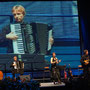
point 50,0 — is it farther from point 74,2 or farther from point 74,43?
point 74,43

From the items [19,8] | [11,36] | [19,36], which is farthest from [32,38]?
[19,8]

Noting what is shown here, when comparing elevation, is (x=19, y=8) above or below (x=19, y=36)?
above

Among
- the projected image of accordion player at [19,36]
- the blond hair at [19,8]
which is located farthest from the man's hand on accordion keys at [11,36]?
the blond hair at [19,8]

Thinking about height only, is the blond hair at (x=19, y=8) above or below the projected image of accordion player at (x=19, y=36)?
above

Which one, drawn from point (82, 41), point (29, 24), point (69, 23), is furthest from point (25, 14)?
point (82, 41)

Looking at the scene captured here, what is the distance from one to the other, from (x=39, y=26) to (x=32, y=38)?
737 mm

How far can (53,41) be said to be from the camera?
407 inches

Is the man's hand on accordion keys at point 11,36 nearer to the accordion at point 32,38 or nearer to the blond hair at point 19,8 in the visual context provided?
the accordion at point 32,38

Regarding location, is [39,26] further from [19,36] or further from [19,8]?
[19,8]

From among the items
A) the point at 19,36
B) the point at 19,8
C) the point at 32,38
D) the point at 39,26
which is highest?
the point at 19,8

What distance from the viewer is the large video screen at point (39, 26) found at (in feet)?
33.2

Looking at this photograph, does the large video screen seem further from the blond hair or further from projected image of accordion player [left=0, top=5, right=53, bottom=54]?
the blond hair

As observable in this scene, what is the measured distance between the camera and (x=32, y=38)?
10195 millimetres

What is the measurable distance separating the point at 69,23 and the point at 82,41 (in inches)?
47.9
